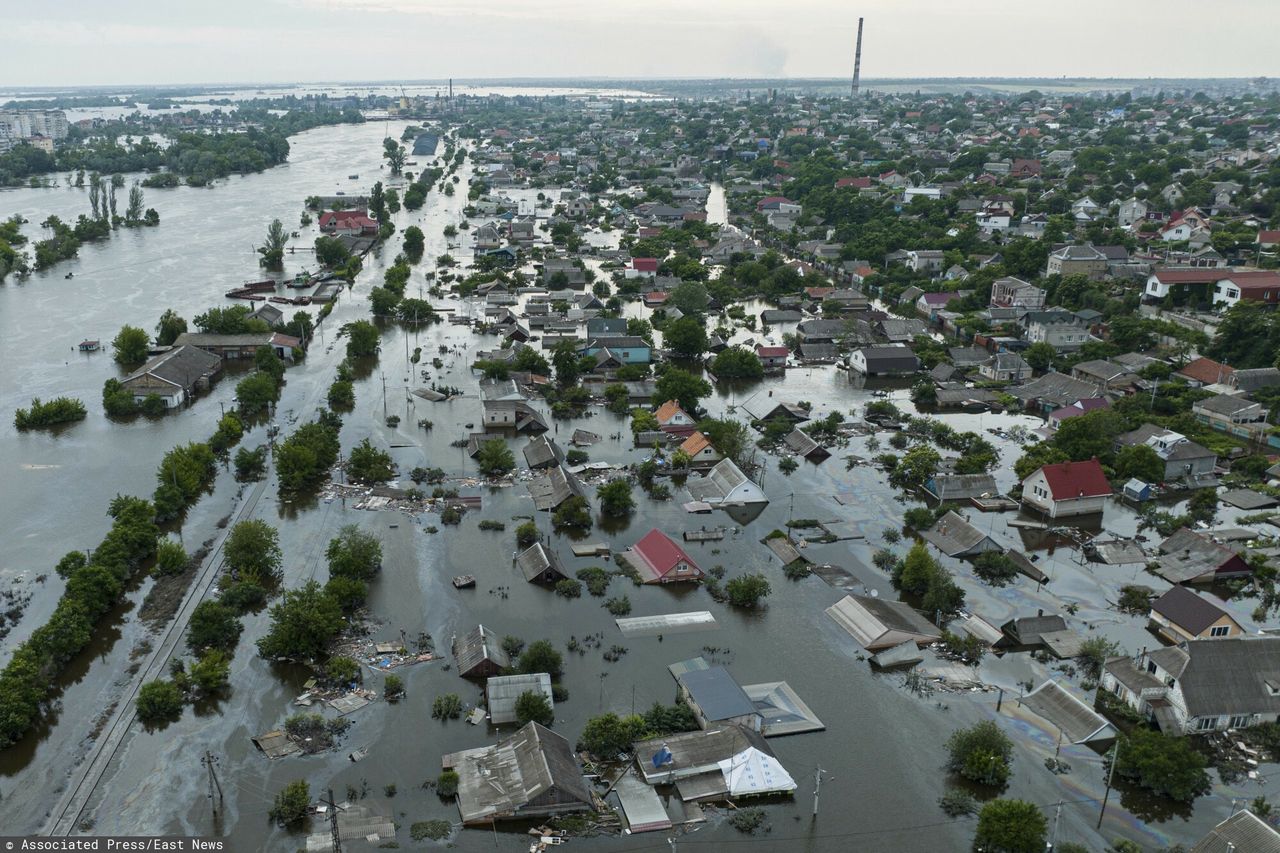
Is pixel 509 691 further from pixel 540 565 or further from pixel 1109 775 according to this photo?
pixel 1109 775

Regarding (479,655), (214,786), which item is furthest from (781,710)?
(214,786)

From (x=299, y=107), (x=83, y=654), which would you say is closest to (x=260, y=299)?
(x=83, y=654)

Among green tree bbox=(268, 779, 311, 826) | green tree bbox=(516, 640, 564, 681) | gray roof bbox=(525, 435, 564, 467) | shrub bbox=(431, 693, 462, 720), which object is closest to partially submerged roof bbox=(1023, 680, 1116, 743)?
green tree bbox=(516, 640, 564, 681)

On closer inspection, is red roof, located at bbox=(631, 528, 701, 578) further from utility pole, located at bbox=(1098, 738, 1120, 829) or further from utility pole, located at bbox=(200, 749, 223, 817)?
utility pole, located at bbox=(200, 749, 223, 817)

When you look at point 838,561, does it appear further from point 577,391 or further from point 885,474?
point 577,391

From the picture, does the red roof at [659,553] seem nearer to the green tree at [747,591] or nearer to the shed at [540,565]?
the green tree at [747,591]

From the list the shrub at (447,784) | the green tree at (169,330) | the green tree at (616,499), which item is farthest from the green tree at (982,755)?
the green tree at (169,330)
